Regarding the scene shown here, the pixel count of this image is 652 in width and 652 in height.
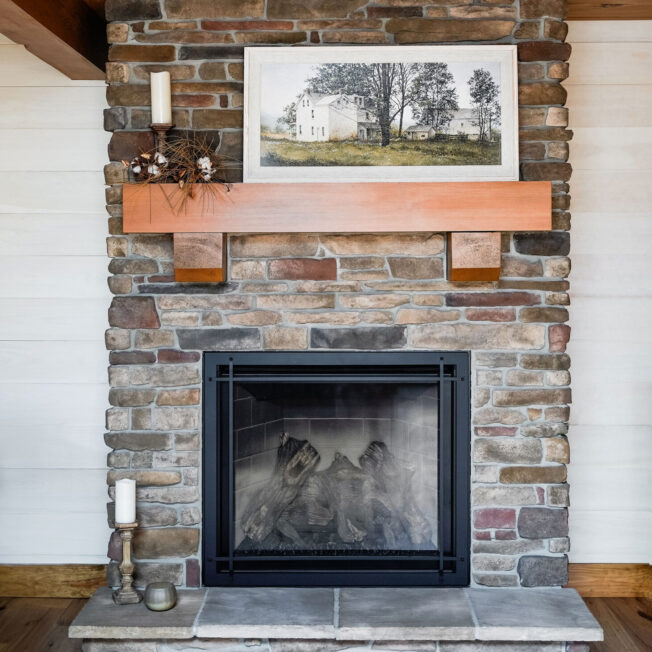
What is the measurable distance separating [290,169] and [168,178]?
0.45m

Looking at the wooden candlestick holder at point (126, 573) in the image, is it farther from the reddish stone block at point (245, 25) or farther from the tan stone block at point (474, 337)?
the reddish stone block at point (245, 25)

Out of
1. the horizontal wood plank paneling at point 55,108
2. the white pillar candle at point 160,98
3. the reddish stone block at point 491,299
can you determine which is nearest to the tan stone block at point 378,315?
the reddish stone block at point 491,299

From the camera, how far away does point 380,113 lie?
98.3 inches

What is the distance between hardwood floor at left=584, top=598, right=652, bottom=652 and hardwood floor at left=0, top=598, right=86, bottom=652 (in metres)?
1.97

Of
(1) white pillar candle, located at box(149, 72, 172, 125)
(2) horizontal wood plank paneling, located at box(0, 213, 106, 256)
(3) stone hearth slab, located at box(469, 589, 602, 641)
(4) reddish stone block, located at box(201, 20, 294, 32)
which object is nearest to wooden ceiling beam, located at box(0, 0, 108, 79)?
(1) white pillar candle, located at box(149, 72, 172, 125)

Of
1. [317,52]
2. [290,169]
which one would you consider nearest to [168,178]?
[290,169]

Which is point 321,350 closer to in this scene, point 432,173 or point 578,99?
point 432,173

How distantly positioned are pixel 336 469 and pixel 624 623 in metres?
1.27

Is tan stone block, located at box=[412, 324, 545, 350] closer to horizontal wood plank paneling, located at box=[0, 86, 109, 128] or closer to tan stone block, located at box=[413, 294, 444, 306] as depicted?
tan stone block, located at box=[413, 294, 444, 306]

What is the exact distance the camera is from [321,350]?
2.57 m

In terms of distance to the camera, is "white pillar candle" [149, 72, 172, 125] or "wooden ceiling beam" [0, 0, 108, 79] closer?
"wooden ceiling beam" [0, 0, 108, 79]

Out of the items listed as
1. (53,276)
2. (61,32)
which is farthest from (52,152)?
(61,32)

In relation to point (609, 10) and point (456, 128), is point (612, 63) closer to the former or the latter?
point (609, 10)

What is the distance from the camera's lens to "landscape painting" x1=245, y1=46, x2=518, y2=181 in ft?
8.16
